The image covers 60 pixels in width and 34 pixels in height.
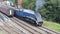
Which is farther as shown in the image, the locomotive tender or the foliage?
the foliage

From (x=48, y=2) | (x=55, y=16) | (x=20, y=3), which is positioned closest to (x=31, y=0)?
(x=20, y=3)

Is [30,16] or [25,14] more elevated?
[30,16]

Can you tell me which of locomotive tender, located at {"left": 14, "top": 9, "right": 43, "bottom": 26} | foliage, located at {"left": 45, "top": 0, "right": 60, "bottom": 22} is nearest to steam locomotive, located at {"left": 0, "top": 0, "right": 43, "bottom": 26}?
locomotive tender, located at {"left": 14, "top": 9, "right": 43, "bottom": 26}

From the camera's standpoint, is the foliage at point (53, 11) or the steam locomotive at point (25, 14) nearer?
the steam locomotive at point (25, 14)

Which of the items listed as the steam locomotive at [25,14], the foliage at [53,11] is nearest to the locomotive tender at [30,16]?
the steam locomotive at [25,14]

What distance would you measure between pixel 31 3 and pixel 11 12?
16.4 feet

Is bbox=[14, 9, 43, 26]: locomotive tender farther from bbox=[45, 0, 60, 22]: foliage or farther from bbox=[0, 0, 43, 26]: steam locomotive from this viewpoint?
bbox=[45, 0, 60, 22]: foliage

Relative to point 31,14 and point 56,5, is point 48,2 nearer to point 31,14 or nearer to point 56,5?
point 56,5

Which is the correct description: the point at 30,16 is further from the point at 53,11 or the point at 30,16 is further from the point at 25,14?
the point at 53,11

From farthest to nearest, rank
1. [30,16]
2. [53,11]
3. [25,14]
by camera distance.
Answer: [53,11]
[25,14]
[30,16]

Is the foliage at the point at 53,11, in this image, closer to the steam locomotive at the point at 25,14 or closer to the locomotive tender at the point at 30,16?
the steam locomotive at the point at 25,14

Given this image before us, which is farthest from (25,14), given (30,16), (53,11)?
(53,11)

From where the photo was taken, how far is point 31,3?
2527 centimetres

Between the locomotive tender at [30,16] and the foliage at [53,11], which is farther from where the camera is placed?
the foliage at [53,11]
